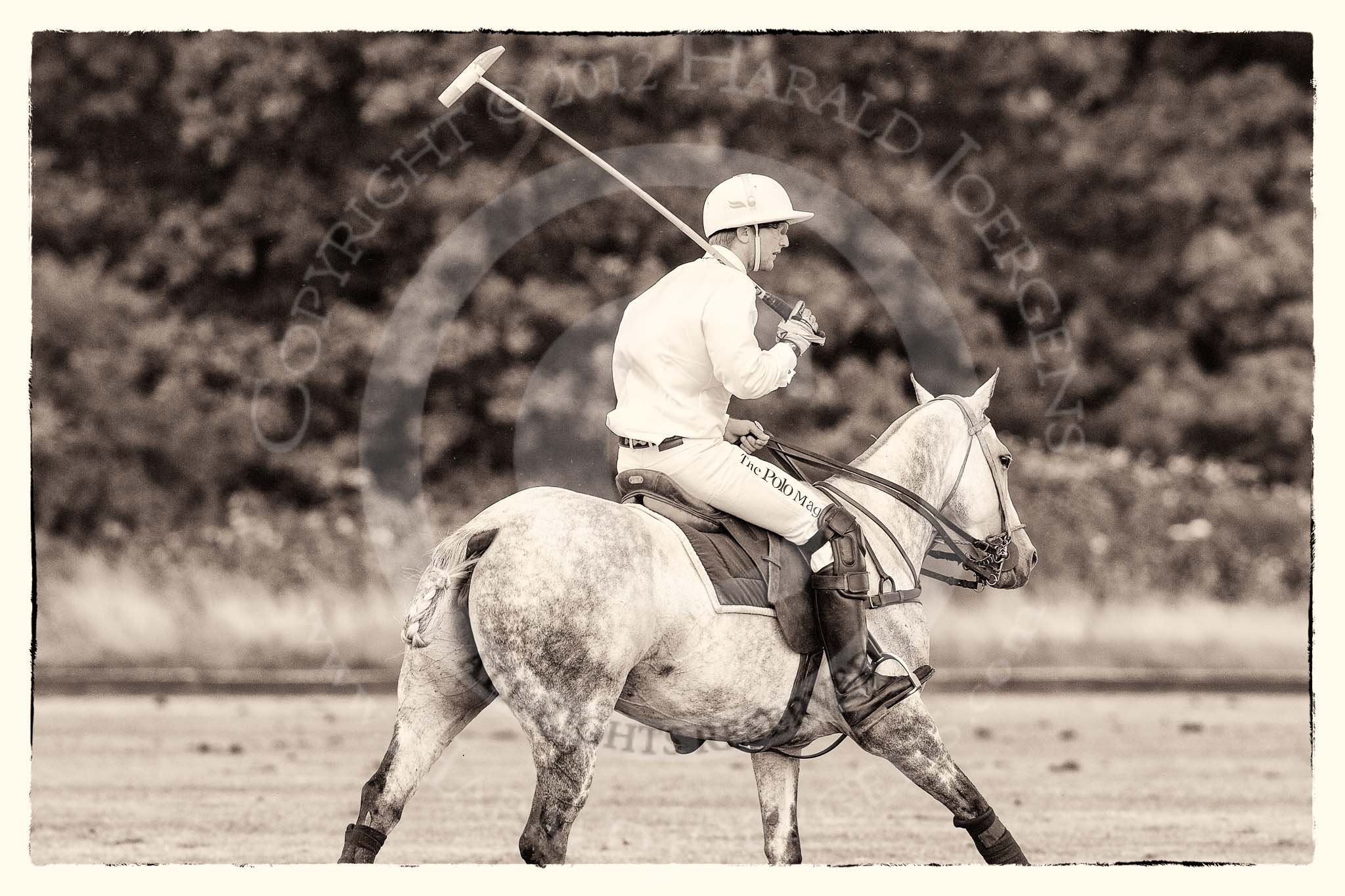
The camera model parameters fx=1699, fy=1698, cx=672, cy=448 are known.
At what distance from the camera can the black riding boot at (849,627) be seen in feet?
22.6

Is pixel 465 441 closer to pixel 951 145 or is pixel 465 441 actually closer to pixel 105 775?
pixel 951 145

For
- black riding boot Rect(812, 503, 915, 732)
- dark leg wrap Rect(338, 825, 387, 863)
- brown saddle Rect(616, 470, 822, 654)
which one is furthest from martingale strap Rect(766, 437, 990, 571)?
dark leg wrap Rect(338, 825, 387, 863)

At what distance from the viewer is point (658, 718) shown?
6.82 m

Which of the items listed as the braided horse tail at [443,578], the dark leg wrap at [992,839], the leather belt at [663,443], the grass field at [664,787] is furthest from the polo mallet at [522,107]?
the grass field at [664,787]

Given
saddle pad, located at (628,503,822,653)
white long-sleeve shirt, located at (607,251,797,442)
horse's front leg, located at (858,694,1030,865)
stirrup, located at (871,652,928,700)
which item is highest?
white long-sleeve shirt, located at (607,251,797,442)

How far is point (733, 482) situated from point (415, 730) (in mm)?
1593

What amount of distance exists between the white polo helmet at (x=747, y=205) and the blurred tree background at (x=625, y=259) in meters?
11.0

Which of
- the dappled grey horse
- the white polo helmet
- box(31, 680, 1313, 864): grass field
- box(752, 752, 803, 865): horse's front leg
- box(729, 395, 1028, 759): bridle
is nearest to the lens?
the dappled grey horse

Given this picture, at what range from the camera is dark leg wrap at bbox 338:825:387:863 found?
6570 millimetres

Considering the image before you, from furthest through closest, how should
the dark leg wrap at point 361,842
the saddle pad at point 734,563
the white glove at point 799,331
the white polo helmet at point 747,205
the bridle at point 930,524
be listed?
the bridle at point 930,524, the white polo helmet at point 747,205, the white glove at point 799,331, the saddle pad at point 734,563, the dark leg wrap at point 361,842

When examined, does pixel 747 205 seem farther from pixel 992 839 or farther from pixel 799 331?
pixel 992 839

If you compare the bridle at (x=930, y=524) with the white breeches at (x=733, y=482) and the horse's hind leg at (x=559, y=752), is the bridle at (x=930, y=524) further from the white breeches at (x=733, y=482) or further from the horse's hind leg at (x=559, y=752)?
the horse's hind leg at (x=559, y=752)

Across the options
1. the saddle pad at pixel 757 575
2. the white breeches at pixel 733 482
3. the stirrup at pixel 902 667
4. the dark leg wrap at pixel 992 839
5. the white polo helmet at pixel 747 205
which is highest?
the white polo helmet at pixel 747 205

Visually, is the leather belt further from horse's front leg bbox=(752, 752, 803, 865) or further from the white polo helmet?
horse's front leg bbox=(752, 752, 803, 865)
